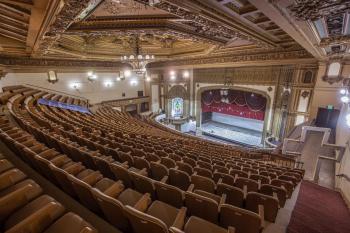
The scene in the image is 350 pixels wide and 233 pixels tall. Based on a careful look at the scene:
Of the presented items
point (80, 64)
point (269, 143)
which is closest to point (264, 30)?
point (269, 143)

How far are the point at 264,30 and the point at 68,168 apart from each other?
18.1ft

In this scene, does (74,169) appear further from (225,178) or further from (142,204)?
(225,178)

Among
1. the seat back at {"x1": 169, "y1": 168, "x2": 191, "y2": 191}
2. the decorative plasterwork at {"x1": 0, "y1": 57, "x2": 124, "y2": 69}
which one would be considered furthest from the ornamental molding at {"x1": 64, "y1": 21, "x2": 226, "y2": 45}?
the decorative plasterwork at {"x1": 0, "y1": 57, "x2": 124, "y2": 69}

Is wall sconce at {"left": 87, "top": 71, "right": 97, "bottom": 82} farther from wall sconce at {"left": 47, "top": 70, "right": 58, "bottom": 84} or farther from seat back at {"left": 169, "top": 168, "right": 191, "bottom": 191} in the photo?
seat back at {"left": 169, "top": 168, "right": 191, "bottom": 191}

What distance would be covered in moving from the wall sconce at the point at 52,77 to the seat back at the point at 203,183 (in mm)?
11108

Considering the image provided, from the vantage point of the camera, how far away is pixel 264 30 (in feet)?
15.8

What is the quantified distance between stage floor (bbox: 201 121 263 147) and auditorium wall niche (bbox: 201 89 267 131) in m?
0.58

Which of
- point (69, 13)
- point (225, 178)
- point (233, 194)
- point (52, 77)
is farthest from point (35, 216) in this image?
point (52, 77)

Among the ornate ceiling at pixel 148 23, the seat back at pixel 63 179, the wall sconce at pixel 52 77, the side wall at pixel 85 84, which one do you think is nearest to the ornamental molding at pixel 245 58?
the ornate ceiling at pixel 148 23

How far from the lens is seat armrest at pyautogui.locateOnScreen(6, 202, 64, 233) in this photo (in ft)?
4.10

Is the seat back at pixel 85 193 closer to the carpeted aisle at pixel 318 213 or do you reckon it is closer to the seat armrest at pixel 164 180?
the seat armrest at pixel 164 180

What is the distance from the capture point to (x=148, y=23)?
5156 mm

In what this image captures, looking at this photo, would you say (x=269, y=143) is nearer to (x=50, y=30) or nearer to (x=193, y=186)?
(x=193, y=186)

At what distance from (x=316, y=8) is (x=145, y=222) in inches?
120
